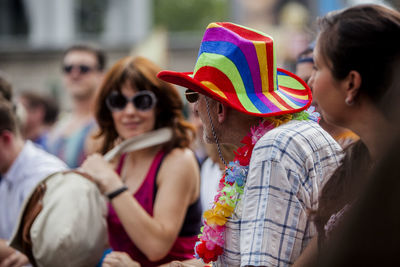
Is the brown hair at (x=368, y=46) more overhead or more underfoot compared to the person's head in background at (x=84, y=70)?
more overhead

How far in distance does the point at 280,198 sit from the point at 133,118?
1.76 meters

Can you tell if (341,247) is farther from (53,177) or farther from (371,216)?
(53,177)

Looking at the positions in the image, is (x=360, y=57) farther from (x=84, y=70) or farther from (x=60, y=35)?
(x=60, y=35)

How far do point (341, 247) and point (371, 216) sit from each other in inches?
2.5

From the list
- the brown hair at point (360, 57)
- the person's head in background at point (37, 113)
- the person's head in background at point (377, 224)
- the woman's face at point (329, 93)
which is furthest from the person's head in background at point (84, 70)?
the person's head in background at point (377, 224)

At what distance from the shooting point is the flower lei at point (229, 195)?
1.84 meters

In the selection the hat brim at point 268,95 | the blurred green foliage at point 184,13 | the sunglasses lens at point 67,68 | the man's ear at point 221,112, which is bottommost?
the blurred green foliage at point 184,13

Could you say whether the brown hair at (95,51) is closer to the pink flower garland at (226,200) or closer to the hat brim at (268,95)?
the hat brim at (268,95)

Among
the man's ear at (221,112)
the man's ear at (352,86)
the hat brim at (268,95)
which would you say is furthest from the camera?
the man's ear at (221,112)

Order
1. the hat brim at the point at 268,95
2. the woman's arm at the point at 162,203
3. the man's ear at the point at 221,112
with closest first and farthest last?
the hat brim at the point at 268,95
the man's ear at the point at 221,112
the woman's arm at the point at 162,203

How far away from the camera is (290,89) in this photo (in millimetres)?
2107

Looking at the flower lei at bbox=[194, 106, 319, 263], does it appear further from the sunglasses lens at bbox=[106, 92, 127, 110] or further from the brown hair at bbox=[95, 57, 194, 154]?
the sunglasses lens at bbox=[106, 92, 127, 110]

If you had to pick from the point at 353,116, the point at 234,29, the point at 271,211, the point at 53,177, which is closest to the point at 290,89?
the point at 234,29

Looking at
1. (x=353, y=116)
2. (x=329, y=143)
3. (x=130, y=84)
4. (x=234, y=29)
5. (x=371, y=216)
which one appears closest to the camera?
(x=371, y=216)
